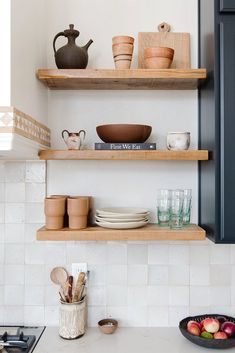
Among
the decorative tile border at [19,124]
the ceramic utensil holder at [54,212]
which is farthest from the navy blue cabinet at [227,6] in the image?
the ceramic utensil holder at [54,212]

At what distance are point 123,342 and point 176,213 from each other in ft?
1.95

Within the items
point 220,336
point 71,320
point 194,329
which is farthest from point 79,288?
point 220,336

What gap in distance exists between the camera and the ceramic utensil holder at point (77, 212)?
146 centimetres

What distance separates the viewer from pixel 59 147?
1675mm

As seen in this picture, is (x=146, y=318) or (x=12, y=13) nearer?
(x=12, y=13)

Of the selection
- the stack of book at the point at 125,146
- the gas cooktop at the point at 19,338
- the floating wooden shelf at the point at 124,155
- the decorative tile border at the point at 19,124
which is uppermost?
the decorative tile border at the point at 19,124

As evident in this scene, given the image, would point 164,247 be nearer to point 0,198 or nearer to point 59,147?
point 59,147

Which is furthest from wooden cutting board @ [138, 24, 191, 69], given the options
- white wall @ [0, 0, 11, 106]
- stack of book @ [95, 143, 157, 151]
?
white wall @ [0, 0, 11, 106]

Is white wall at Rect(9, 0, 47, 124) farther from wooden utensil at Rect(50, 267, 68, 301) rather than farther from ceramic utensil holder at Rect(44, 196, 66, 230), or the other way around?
wooden utensil at Rect(50, 267, 68, 301)

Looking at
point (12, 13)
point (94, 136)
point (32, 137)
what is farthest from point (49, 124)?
point (12, 13)

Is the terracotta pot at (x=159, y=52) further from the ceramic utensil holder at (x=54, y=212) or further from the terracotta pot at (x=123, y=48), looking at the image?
the ceramic utensil holder at (x=54, y=212)

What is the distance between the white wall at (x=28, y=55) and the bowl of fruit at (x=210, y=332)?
110 centimetres

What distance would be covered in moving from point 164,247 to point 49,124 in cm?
80

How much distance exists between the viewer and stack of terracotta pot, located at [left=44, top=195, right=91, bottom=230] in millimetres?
1460
